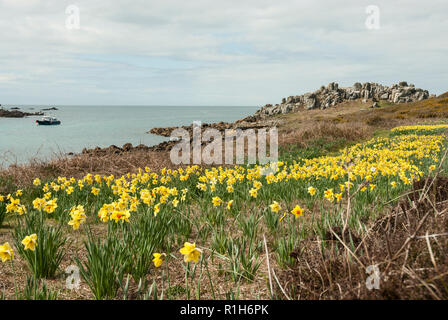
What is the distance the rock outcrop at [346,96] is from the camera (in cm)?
6862

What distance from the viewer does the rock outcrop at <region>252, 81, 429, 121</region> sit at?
68.6m

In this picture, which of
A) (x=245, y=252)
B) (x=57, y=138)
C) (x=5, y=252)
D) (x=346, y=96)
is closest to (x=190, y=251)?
(x=245, y=252)

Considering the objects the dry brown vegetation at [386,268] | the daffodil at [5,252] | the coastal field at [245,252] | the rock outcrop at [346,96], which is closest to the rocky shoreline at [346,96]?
the rock outcrop at [346,96]

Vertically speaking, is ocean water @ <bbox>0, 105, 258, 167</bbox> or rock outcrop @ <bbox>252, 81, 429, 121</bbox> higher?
rock outcrop @ <bbox>252, 81, 429, 121</bbox>

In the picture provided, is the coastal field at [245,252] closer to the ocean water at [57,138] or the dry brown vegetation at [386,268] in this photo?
the dry brown vegetation at [386,268]

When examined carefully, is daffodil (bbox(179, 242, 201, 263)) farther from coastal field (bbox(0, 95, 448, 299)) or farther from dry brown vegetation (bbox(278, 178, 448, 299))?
dry brown vegetation (bbox(278, 178, 448, 299))

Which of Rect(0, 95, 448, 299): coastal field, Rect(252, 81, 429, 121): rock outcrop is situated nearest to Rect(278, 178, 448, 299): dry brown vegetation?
Rect(0, 95, 448, 299): coastal field

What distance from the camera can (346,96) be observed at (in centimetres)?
7488

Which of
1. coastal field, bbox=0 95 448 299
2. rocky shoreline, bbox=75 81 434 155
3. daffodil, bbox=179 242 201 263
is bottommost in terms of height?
coastal field, bbox=0 95 448 299

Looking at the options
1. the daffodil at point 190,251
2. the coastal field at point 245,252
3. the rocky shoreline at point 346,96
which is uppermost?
the rocky shoreline at point 346,96
